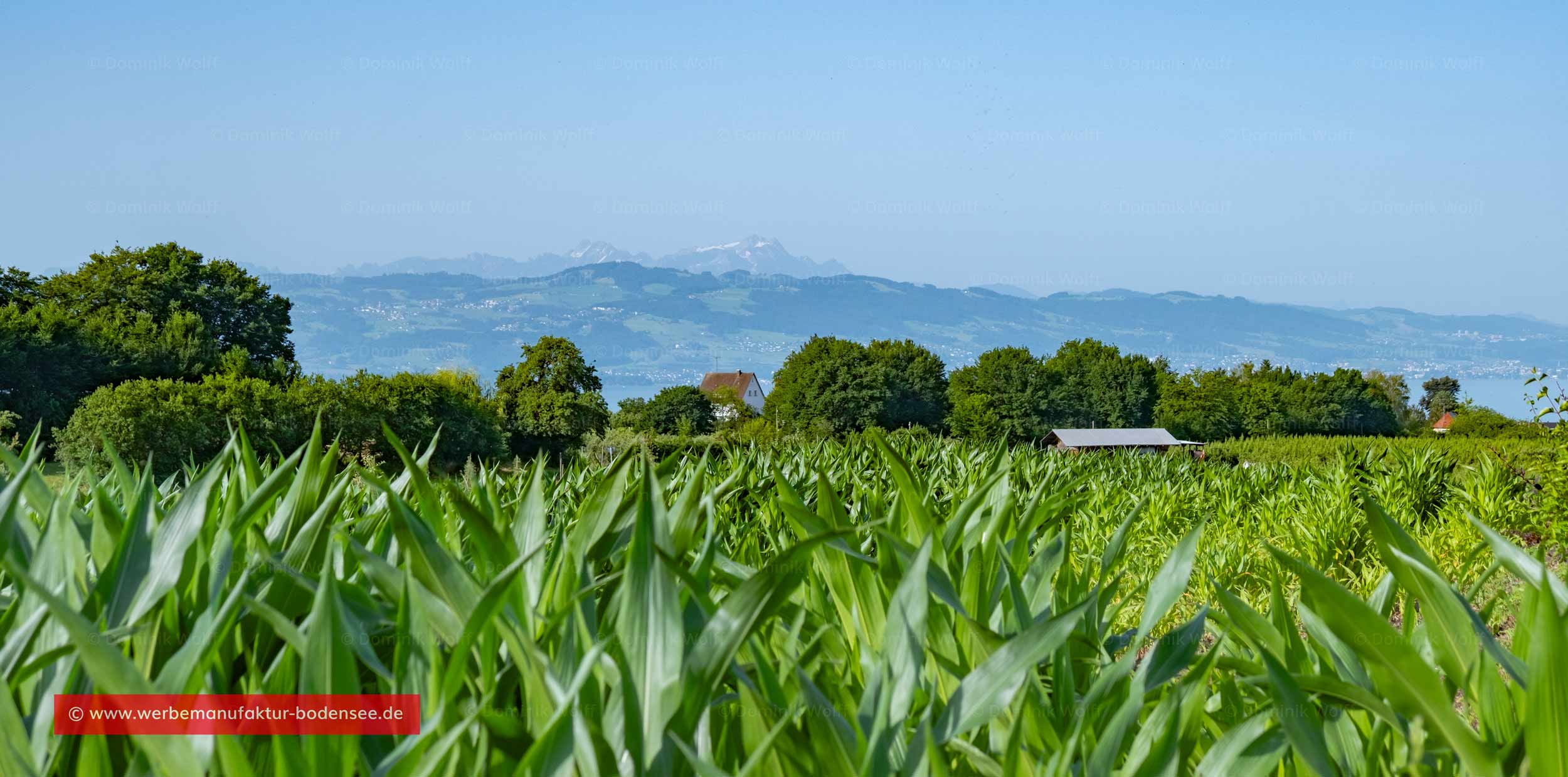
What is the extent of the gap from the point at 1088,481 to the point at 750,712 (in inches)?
331

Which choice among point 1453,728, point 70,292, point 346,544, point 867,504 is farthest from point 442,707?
point 70,292

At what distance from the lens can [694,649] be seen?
123cm

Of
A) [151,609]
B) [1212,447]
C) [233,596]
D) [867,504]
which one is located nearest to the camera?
[233,596]

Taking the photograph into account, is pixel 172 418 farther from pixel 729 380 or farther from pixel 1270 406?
pixel 729 380

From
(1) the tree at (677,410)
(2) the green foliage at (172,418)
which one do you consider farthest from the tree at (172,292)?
(1) the tree at (677,410)

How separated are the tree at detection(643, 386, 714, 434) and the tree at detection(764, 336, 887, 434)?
18078 millimetres

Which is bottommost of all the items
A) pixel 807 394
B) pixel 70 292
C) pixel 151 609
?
pixel 807 394

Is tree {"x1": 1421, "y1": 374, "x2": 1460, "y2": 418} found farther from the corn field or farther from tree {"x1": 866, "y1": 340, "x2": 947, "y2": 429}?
the corn field

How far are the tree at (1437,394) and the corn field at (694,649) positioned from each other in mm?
116820

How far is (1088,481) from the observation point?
9.22 metres

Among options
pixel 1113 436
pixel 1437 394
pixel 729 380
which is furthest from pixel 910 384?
pixel 1437 394

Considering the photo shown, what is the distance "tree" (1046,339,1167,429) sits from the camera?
236ft

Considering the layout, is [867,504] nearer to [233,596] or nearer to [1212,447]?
[233,596]

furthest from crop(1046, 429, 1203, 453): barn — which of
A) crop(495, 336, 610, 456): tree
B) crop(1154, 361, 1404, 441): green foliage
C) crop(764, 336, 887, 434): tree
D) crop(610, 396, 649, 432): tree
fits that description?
crop(610, 396, 649, 432): tree
